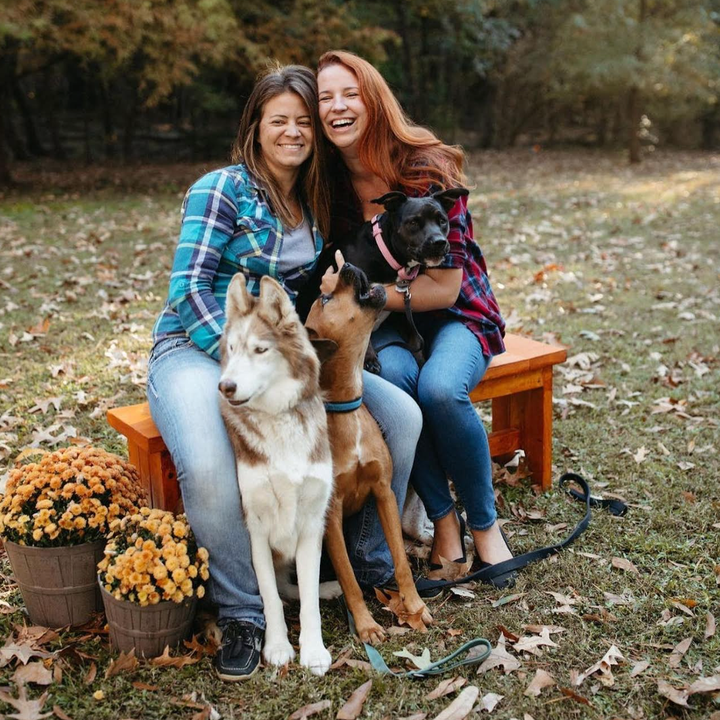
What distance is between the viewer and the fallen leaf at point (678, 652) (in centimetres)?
271

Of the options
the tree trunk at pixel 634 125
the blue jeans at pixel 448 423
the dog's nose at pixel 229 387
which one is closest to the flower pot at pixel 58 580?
the dog's nose at pixel 229 387

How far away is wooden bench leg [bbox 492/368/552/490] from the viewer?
4043mm

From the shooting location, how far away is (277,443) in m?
2.66

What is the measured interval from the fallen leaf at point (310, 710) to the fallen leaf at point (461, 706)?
350mm

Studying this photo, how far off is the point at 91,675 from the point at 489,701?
130 centimetres

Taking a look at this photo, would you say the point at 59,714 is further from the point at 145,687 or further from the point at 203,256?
the point at 203,256

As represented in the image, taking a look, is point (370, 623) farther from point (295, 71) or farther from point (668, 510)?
point (295, 71)

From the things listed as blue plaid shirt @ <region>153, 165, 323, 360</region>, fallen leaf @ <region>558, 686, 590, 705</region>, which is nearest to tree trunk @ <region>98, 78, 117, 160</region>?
blue plaid shirt @ <region>153, 165, 323, 360</region>

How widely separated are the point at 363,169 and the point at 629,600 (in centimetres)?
219

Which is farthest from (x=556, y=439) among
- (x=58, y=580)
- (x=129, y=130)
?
(x=129, y=130)

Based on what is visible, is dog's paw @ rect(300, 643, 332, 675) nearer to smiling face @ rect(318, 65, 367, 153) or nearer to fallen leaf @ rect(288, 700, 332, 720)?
fallen leaf @ rect(288, 700, 332, 720)

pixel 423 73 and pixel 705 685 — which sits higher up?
pixel 423 73

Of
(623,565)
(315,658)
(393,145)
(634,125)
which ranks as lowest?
(623,565)

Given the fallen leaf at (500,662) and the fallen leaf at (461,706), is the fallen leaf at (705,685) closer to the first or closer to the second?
the fallen leaf at (500,662)
